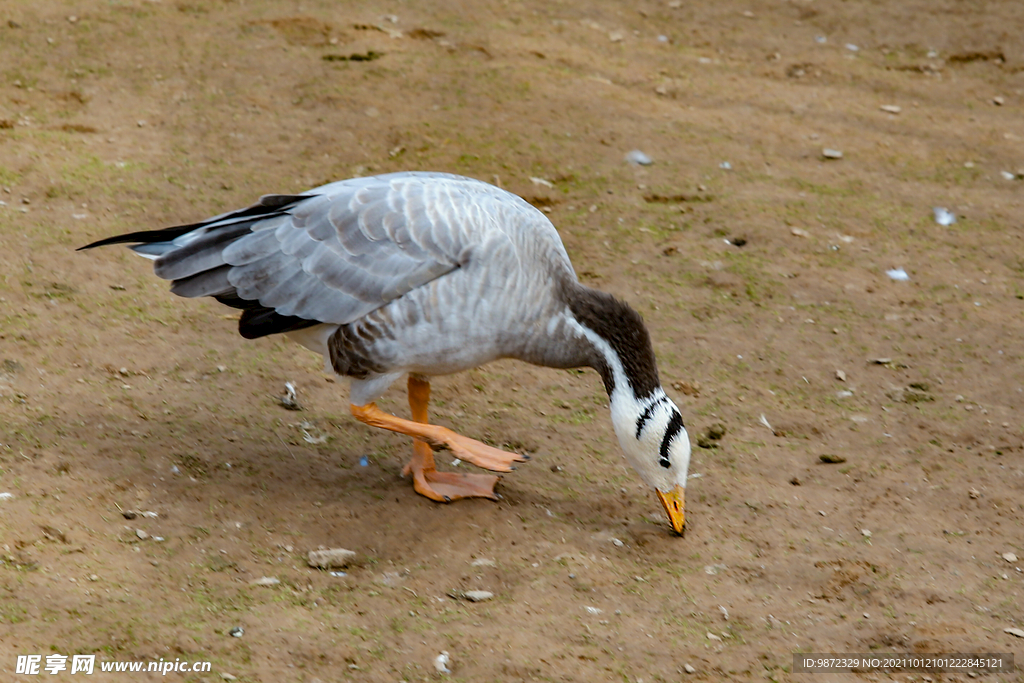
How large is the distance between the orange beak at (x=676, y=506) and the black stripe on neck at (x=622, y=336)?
50 cm

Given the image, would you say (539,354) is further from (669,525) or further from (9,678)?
(9,678)

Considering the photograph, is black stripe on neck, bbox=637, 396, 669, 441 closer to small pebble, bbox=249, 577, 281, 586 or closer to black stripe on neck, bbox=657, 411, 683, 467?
black stripe on neck, bbox=657, 411, 683, 467

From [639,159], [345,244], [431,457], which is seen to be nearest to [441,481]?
[431,457]

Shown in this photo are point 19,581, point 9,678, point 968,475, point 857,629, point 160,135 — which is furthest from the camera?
point 160,135

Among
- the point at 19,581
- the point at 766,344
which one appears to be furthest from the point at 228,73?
the point at 19,581

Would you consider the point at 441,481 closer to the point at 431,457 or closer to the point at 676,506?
the point at 431,457

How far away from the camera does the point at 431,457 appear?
17.4 ft

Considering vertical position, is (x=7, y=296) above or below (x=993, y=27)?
A: below

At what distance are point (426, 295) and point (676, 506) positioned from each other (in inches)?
63.3

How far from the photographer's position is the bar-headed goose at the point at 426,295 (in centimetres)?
473

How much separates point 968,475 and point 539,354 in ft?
8.34

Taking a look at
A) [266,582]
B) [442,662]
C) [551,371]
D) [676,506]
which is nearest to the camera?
[442,662]

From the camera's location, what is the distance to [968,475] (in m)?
5.44

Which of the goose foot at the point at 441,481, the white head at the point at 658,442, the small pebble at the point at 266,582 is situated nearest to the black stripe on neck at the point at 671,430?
the white head at the point at 658,442
